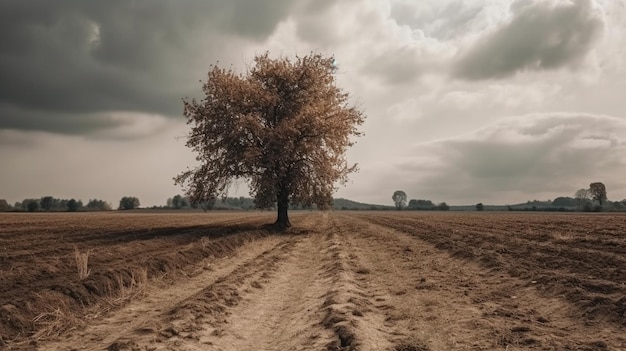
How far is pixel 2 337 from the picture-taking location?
7.50 meters

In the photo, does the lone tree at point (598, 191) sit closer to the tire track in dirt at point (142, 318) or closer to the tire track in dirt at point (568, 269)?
the tire track in dirt at point (568, 269)

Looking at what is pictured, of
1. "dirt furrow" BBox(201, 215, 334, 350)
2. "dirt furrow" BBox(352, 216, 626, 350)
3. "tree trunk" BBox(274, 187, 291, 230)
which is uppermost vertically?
"tree trunk" BBox(274, 187, 291, 230)

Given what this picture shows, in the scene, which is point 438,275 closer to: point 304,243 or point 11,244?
point 304,243

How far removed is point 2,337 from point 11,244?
1731 centimetres

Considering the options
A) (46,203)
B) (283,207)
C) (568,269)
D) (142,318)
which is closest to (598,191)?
(283,207)

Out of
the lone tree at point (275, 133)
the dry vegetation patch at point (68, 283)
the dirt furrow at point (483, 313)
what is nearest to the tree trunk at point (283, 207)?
the lone tree at point (275, 133)

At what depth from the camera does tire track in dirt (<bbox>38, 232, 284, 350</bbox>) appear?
7.22 m

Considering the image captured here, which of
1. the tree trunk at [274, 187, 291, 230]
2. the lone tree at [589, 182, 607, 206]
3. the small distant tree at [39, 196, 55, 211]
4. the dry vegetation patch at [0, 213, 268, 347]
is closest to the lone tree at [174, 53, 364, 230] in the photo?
the tree trunk at [274, 187, 291, 230]

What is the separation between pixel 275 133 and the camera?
99.8 ft

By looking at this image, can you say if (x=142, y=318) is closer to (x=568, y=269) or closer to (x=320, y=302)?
(x=320, y=302)

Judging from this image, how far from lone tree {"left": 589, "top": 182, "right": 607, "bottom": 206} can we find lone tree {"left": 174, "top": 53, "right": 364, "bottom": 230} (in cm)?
13555

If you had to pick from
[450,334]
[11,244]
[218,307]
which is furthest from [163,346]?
[11,244]

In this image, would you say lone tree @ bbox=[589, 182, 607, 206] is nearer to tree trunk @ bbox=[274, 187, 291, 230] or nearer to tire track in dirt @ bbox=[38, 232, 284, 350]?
tree trunk @ bbox=[274, 187, 291, 230]

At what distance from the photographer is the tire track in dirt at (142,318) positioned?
722 centimetres
